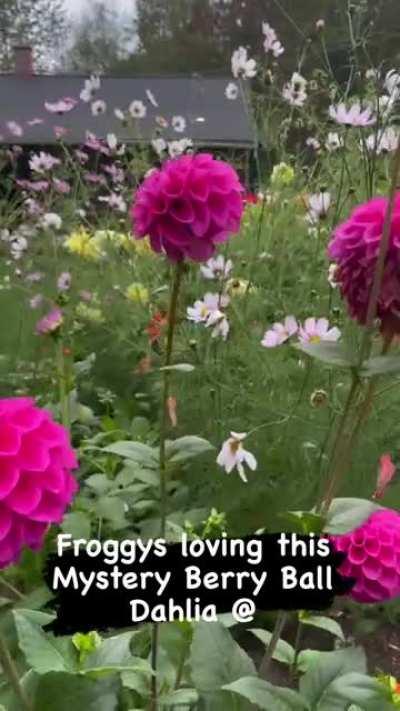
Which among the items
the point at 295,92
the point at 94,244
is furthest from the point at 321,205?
the point at 94,244

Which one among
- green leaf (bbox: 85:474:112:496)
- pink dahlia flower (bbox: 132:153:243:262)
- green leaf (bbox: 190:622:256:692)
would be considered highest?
pink dahlia flower (bbox: 132:153:243:262)

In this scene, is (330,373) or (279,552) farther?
(330,373)

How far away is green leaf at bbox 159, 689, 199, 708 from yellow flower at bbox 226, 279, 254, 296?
126 centimetres

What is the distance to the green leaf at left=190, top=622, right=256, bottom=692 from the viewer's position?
33.1 inches

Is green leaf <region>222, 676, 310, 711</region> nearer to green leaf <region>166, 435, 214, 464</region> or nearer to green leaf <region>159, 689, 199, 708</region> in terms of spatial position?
green leaf <region>159, 689, 199, 708</region>

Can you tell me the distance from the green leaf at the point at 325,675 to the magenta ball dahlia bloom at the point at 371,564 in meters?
0.05

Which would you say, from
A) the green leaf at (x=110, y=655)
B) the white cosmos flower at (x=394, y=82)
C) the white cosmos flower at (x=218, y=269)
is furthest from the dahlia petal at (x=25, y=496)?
the white cosmos flower at (x=218, y=269)

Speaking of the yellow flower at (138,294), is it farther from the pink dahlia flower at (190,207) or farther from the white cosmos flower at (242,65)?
the pink dahlia flower at (190,207)

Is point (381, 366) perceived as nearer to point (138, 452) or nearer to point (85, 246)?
point (138, 452)

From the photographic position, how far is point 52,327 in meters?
1.52

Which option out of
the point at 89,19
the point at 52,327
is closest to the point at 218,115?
the point at 89,19

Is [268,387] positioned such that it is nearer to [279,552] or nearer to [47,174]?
[279,552]

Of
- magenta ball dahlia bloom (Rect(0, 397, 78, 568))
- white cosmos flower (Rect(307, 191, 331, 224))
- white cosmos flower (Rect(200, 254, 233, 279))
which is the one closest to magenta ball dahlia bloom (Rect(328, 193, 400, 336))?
magenta ball dahlia bloom (Rect(0, 397, 78, 568))

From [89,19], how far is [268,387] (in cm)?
998
